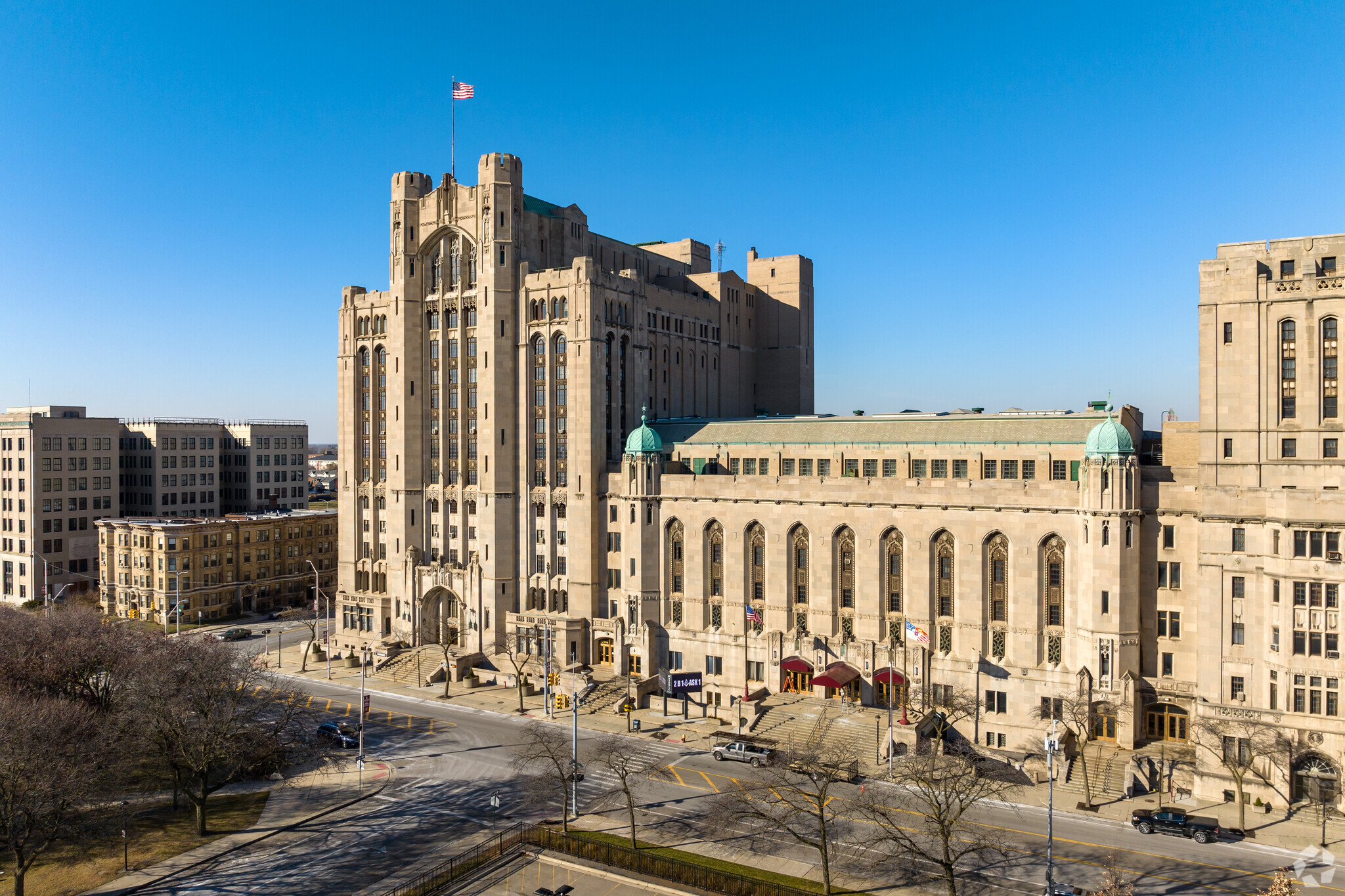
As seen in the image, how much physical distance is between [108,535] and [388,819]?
99.4m

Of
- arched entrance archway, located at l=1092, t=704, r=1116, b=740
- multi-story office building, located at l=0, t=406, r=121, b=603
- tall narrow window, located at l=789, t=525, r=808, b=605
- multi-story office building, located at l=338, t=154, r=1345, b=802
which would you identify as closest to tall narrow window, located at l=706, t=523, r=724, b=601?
multi-story office building, located at l=338, t=154, r=1345, b=802

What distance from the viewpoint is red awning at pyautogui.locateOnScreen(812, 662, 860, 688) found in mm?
82000

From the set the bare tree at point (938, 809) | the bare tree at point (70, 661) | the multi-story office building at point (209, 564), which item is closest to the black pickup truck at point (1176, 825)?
the bare tree at point (938, 809)

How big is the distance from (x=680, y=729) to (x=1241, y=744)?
42.5 m

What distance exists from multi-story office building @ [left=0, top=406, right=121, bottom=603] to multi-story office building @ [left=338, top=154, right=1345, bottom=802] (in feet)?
192

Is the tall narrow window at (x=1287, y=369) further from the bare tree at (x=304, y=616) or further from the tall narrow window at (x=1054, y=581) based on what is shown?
the bare tree at (x=304, y=616)

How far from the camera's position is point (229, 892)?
173ft

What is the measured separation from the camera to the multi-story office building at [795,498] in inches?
2655

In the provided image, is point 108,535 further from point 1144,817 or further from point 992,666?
point 1144,817

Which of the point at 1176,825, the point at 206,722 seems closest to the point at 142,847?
the point at 206,722

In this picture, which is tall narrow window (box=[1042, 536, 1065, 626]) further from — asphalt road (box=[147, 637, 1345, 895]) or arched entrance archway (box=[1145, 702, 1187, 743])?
asphalt road (box=[147, 637, 1345, 895])

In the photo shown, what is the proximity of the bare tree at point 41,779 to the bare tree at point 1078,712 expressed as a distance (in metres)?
64.2

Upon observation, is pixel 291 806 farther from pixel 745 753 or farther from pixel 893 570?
pixel 893 570

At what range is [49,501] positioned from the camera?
14300cm
